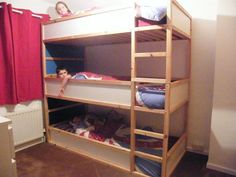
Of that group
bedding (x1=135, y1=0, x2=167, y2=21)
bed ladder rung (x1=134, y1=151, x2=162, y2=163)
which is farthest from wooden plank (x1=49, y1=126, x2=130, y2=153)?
bedding (x1=135, y1=0, x2=167, y2=21)

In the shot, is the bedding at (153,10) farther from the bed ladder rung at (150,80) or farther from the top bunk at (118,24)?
the bed ladder rung at (150,80)

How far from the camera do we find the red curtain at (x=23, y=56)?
2510 mm

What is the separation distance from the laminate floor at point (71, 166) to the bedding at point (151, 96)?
2.78 feet

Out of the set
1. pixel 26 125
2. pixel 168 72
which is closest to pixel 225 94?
pixel 168 72

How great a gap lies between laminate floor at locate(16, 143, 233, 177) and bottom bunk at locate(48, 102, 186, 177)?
91 mm

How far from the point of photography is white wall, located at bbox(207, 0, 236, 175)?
1.99 m

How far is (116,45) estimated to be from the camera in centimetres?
309

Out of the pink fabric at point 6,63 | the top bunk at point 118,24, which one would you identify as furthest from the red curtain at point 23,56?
the top bunk at point 118,24

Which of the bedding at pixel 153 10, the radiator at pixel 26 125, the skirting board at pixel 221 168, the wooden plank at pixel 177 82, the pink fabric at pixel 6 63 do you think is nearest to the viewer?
the bedding at pixel 153 10

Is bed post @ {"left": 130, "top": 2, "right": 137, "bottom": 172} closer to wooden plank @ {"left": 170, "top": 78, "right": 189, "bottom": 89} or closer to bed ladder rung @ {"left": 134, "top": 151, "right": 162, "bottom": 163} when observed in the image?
bed ladder rung @ {"left": 134, "top": 151, "right": 162, "bottom": 163}

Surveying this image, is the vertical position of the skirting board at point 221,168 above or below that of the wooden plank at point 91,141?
below

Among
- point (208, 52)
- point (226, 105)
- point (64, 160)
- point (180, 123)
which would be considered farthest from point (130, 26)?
point (64, 160)

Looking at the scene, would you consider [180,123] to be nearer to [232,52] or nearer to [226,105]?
[226,105]

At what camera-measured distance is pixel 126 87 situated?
2027 millimetres
